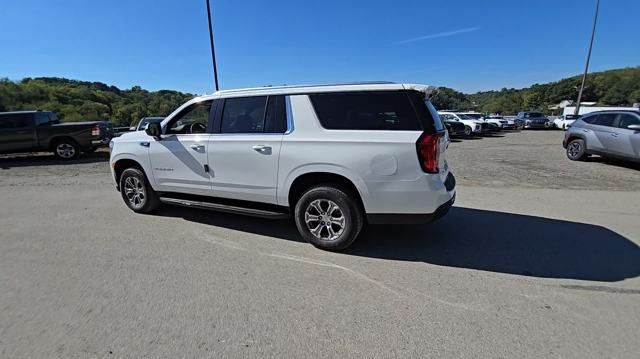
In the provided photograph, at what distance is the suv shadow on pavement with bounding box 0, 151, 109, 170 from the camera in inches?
464

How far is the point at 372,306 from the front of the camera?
292 cm

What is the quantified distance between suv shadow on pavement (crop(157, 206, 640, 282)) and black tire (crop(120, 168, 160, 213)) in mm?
629

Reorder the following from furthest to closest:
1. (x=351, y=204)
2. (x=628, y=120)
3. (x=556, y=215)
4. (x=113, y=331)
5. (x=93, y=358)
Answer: (x=628, y=120) → (x=556, y=215) → (x=351, y=204) → (x=113, y=331) → (x=93, y=358)

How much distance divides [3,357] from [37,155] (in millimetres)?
15280

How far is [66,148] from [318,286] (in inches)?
527

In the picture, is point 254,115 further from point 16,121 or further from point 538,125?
point 538,125

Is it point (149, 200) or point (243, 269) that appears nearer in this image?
point (243, 269)

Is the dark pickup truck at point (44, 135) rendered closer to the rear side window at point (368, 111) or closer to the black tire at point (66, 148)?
the black tire at point (66, 148)

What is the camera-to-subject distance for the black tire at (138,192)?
5480 millimetres

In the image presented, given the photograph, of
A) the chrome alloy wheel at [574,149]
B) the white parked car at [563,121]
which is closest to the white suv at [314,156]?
the chrome alloy wheel at [574,149]

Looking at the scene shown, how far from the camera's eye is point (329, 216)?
159 inches

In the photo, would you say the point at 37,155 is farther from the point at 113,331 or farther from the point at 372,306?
the point at 372,306

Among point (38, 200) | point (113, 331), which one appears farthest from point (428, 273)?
point (38, 200)

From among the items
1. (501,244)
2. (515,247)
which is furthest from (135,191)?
(515,247)
